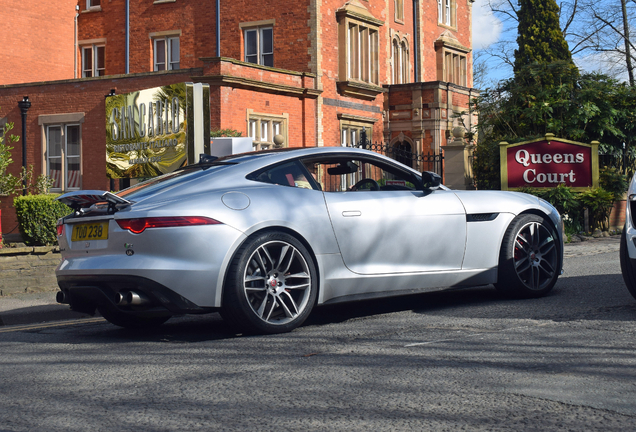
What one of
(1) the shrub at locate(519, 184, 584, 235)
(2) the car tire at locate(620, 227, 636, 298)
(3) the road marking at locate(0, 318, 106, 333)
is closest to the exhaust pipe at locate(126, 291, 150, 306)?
(3) the road marking at locate(0, 318, 106, 333)

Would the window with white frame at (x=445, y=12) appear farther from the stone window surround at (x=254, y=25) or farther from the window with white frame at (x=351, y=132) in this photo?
the stone window surround at (x=254, y=25)

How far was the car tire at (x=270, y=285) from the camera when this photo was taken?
550 centimetres

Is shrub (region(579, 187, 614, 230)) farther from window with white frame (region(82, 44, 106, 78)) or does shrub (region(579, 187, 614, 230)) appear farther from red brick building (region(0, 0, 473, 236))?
window with white frame (region(82, 44, 106, 78))

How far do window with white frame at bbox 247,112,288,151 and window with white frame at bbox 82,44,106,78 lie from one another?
9880 mm

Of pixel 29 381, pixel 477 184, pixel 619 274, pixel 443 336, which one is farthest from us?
pixel 477 184

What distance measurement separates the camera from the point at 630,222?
6.26 meters

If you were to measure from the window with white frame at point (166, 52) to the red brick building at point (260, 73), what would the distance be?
0.04 meters

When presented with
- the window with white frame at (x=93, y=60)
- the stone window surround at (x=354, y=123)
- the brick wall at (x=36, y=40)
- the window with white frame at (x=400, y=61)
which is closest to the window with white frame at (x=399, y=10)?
the window with white frame at (x=400, y=61)

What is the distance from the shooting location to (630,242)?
6.23 meters

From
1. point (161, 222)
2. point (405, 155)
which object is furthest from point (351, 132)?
point (161, 222)

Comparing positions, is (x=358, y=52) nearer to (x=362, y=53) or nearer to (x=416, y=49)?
(x=362, y=53)

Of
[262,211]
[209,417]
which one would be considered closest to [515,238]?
[262,211]

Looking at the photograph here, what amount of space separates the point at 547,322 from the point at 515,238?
54.4 inches

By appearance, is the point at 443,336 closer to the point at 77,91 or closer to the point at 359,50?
the point at 77,91
